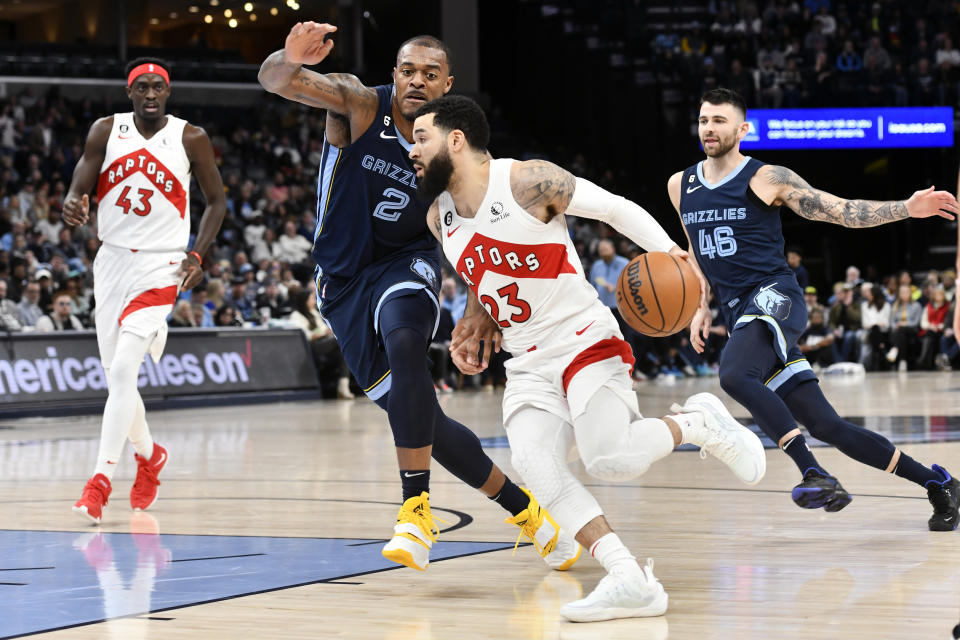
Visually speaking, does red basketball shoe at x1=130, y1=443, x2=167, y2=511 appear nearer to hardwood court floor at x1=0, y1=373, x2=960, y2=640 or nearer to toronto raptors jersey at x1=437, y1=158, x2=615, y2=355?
hardwood court floor at x1=0, y1=373, x2=960, y2=640

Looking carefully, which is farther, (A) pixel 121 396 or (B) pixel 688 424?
(A) pixel 121 396

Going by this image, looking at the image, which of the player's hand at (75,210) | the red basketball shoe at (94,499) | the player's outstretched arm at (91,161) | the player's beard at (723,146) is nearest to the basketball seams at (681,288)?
the player's beard at (723,146)

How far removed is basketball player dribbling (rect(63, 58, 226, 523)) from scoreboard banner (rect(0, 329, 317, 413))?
709 cm

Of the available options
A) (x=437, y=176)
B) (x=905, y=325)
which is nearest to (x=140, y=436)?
(x=437, y=176)

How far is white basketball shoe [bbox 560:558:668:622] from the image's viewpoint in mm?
3598

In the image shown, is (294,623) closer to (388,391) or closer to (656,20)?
(388,391)

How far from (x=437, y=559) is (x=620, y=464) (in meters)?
0.98

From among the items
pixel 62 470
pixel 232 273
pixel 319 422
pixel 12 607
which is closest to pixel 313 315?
pixel 232 273

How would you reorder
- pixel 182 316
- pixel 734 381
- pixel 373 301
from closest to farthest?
pixel 373 301, pixel 734 381, pixel 182 316

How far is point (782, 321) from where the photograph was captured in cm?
546

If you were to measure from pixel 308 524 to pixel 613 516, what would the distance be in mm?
1374

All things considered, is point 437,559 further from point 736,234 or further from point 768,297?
point 736,234

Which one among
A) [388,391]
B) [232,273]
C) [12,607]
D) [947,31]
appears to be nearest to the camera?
[12,607]

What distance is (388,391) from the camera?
4.80 metres
